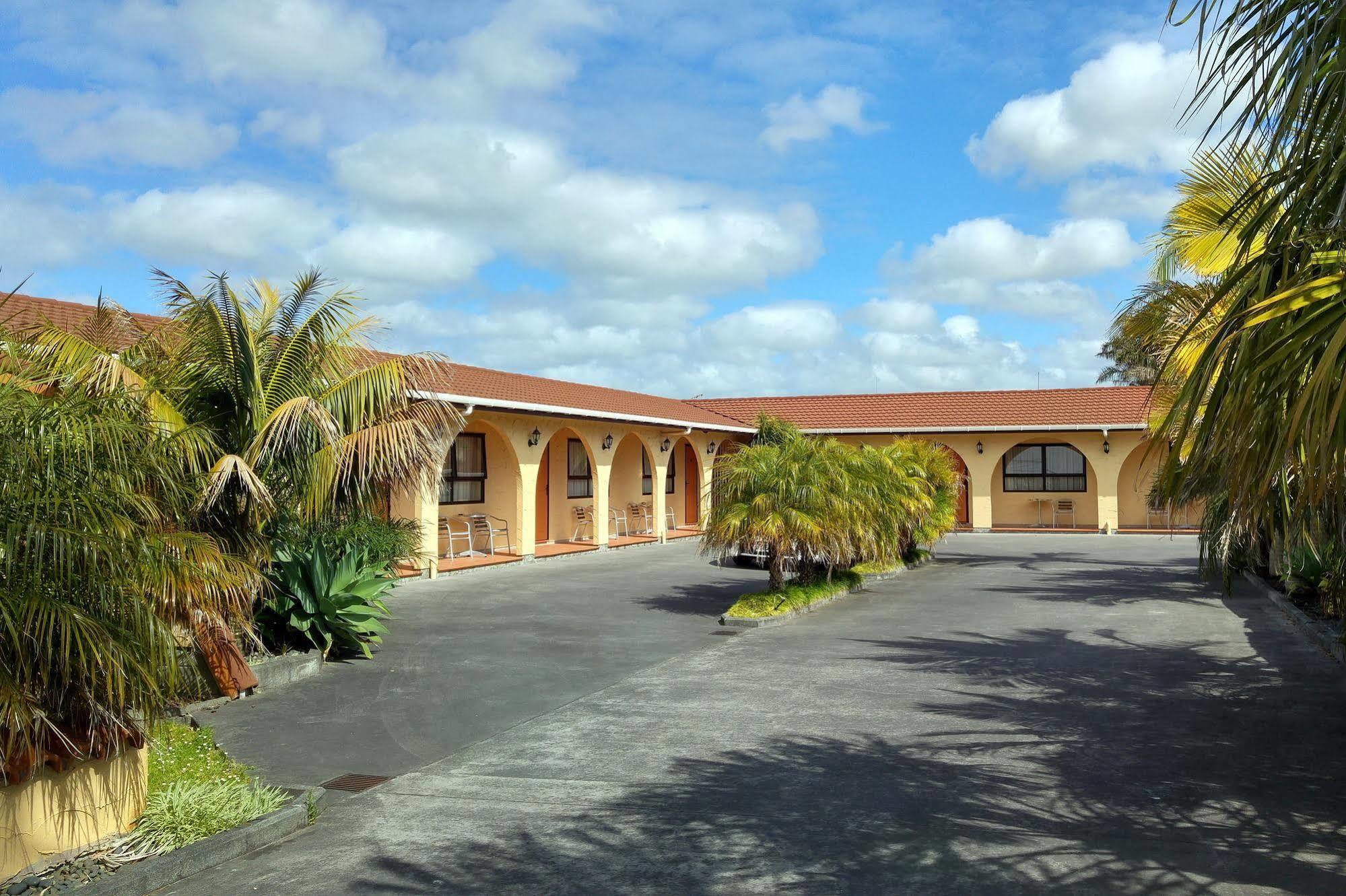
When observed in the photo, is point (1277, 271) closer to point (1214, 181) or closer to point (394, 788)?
point (1214, 181)

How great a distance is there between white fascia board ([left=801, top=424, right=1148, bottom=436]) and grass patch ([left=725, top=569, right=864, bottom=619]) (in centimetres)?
1120

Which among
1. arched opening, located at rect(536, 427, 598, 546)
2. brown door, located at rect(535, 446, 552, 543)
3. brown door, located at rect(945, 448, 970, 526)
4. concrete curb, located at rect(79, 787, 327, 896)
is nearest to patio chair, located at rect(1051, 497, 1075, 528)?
brown door, located at rect(945, 448, 970, 526)

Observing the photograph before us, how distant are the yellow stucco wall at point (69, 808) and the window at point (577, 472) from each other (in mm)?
18420

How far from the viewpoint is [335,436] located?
8539 mm

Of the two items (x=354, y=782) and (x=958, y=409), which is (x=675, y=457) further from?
(x=354, y=782)

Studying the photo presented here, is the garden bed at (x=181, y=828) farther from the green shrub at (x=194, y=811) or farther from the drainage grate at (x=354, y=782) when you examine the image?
the drainage grate at (x=354, y=782)

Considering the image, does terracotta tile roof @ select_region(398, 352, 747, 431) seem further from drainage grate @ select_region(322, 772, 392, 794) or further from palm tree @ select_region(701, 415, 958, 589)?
drainage grate @ select_region(322, 772, 392, 794)

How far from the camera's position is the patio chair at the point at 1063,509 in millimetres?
29625

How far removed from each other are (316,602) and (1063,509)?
24.6 meters

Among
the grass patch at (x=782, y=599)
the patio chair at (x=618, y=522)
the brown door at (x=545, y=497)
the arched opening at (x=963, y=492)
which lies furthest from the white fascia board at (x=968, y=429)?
the grass patch at (x=782, y=599)

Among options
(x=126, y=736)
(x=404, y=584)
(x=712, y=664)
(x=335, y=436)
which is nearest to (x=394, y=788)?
(x=126, y=736)

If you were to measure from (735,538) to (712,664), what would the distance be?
3.49 m

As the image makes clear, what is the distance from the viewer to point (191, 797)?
5.35m

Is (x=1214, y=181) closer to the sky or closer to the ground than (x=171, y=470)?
closer to the sky
